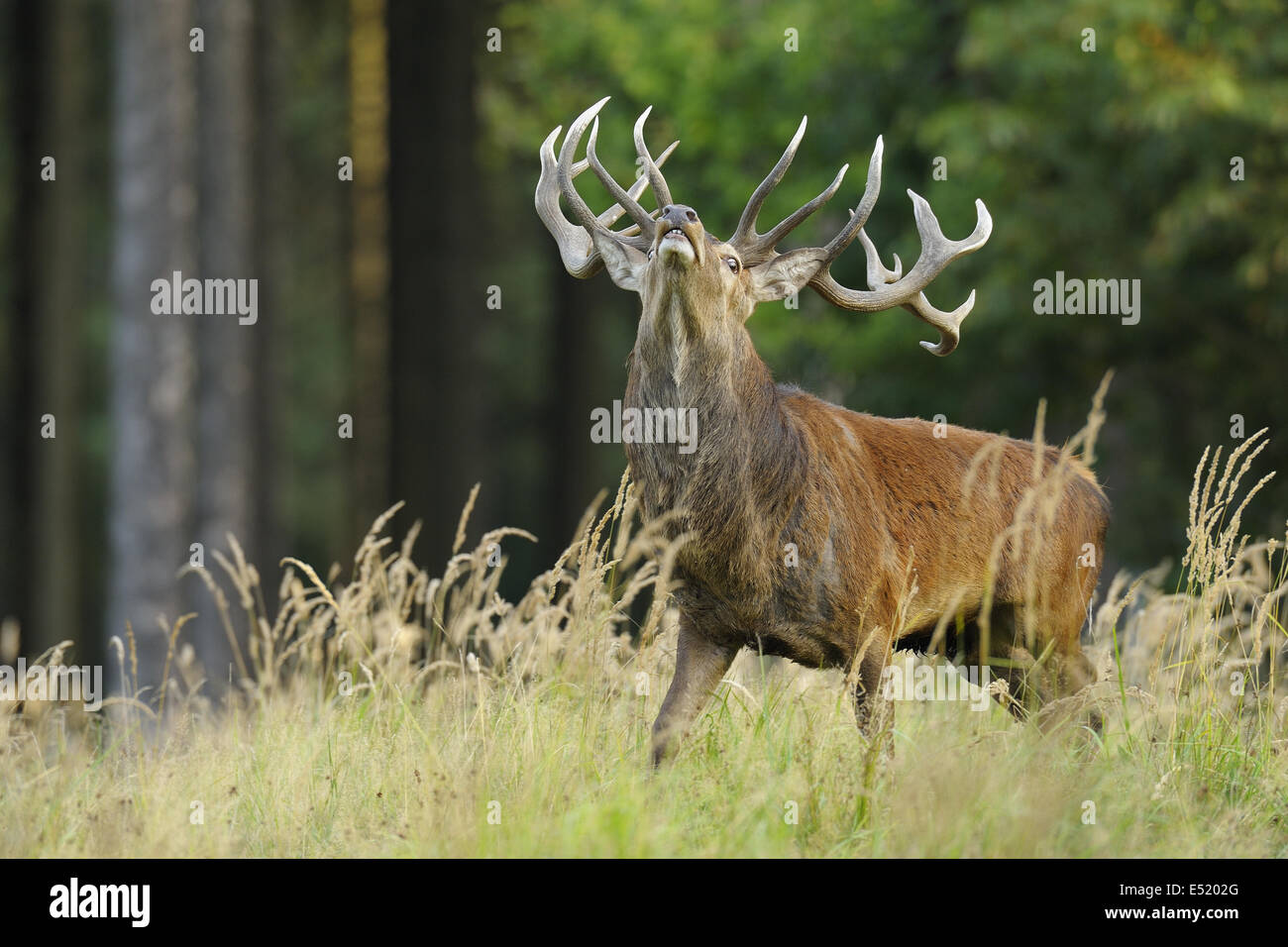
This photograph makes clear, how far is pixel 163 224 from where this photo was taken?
512 inches

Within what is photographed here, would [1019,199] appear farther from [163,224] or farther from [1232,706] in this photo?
[1232,706]

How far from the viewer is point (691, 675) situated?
17.8 feet

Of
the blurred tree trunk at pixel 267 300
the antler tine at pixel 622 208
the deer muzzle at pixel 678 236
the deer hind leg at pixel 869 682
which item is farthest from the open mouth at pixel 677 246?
the blurred tree trunk at pixel 267 300

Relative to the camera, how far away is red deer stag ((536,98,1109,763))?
5332 millimetres

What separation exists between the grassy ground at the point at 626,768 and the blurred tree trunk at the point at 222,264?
8.85 meters

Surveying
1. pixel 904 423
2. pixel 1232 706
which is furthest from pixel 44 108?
pixel 1232 706

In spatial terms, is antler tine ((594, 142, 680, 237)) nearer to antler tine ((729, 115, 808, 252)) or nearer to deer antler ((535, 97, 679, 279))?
deer antler ((535, 97, 679, 279))

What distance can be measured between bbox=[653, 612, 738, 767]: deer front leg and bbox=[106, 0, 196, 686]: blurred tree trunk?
8.41m
